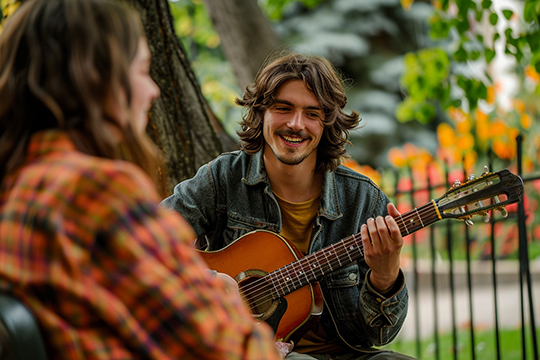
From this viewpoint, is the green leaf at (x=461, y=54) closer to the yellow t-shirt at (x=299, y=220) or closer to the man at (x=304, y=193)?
the man at (x=304, y=193)

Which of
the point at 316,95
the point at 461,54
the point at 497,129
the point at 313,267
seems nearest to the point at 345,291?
the point at 313,267

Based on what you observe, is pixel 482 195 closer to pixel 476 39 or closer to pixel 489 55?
pixel 489 55

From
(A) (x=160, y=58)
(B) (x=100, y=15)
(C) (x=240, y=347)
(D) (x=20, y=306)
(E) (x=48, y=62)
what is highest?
(A) (x=160, y=58)

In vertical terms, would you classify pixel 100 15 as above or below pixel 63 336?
above

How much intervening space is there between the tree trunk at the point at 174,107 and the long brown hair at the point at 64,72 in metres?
1.93

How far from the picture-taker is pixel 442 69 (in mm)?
5059

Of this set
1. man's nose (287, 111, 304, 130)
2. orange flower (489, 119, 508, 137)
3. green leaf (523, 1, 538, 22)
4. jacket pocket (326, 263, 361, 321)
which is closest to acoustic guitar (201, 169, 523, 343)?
jacket pocket (326, 263, 361, 321)

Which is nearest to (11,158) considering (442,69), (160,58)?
(160,58)

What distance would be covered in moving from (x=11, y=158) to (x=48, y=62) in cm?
21

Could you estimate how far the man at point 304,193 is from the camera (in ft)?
7.97

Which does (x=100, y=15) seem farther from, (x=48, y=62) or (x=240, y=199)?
(x=240, y=199)

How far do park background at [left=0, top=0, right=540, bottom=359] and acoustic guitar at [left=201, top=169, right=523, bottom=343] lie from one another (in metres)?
0.77

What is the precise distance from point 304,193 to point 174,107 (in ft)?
3.44

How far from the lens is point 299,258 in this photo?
237cm
